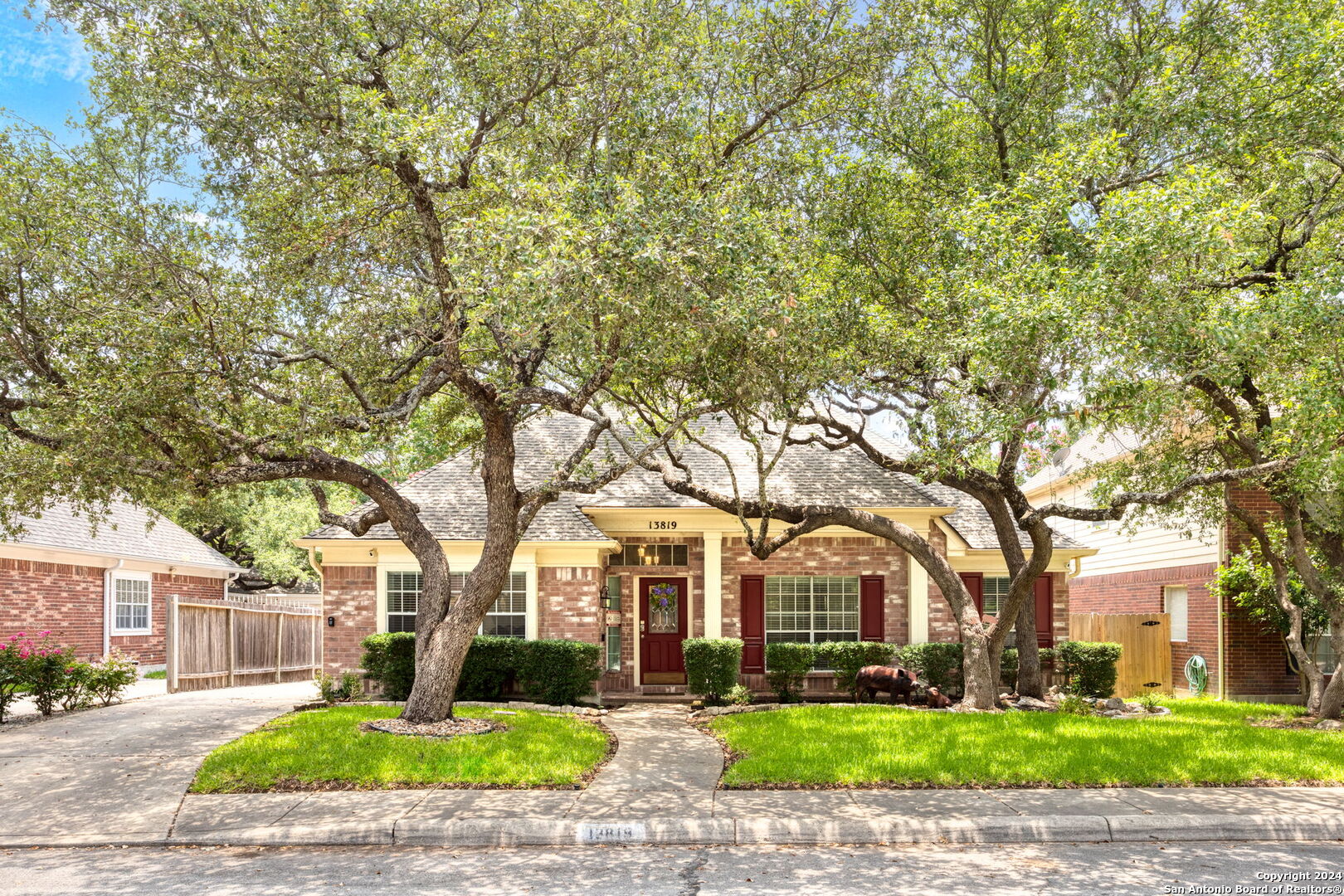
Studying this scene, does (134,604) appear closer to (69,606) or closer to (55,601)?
(69,606)

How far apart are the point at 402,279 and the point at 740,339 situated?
18.9ft

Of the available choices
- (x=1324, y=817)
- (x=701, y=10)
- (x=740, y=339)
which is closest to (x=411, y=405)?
(x=740, y=339)

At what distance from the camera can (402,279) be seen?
46.4ft

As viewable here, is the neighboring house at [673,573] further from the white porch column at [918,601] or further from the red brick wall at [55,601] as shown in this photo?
the red brick wall at [55,601]

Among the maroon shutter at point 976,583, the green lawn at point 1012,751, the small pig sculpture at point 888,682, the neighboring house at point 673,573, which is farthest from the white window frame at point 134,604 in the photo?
the maroon shutter at point 976,583

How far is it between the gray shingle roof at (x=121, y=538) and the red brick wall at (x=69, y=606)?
487 mm

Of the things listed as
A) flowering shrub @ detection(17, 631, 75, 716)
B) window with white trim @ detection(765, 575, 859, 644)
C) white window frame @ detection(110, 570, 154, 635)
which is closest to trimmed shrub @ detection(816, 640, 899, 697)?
window with white trim @ detection(765, 575, 859, 644)

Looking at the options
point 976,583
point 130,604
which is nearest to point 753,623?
point 976,583

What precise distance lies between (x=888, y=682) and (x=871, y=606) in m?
2.25

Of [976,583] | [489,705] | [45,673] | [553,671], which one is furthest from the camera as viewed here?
[976,583]

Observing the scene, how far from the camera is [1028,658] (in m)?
16.6

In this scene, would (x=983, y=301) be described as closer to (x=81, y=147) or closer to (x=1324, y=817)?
(x=1324, y=817)

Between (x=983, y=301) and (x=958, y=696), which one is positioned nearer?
(x=983, y=301)

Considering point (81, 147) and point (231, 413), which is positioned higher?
point (81, 147)
